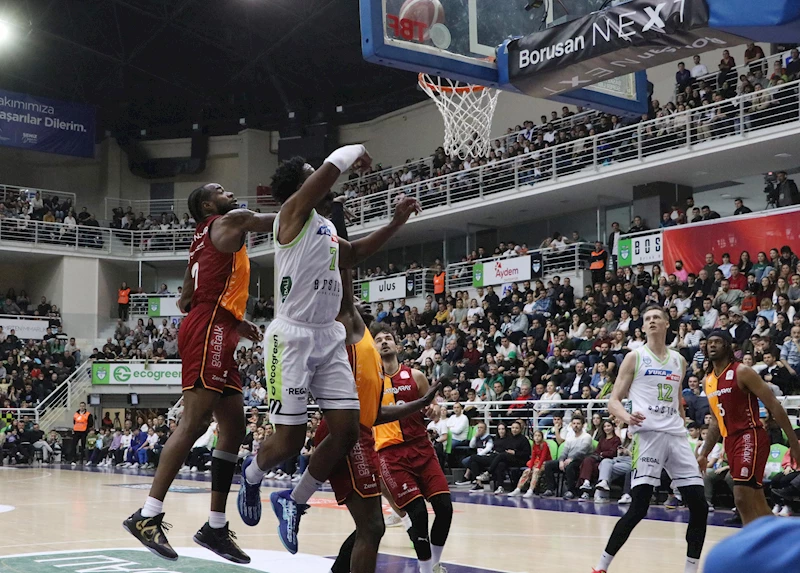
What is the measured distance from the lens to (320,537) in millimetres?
8180

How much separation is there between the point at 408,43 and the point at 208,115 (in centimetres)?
2735

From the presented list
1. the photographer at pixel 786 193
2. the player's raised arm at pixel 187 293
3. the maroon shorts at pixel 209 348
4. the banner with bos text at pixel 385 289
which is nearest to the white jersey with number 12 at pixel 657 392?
the maroon shorts at pixel 209 348

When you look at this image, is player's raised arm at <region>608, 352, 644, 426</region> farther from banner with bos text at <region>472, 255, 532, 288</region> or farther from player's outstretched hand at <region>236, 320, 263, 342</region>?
banner with bos text at <region>472, 255, 532, 288</region>

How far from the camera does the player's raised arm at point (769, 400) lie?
238 inches

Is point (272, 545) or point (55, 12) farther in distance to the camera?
point (55, 12)

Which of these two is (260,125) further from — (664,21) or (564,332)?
(664,21)

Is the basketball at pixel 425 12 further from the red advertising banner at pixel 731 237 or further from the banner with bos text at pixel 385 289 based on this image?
the banner with bos text at pixel 385 289

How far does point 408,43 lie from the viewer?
24.2 feet

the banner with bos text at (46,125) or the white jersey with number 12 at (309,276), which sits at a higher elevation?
the banner with bos text at (46,125)

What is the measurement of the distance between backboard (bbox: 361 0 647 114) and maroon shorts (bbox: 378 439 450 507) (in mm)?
3041

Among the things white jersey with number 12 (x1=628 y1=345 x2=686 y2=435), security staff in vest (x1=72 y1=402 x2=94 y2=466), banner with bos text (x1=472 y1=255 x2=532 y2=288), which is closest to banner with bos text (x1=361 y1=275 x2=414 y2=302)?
banner with bos text (x1=472 y1=255 x2=532 y2=288)

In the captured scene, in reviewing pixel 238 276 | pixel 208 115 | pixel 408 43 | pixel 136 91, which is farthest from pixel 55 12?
pixel 238 276

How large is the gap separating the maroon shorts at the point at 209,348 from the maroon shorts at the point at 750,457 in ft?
12.0

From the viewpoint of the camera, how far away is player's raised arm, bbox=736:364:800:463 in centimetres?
604
